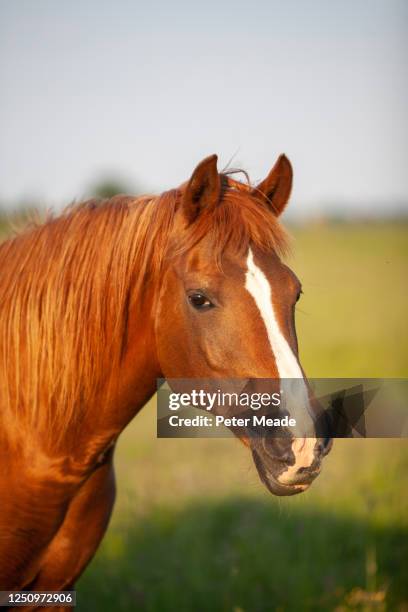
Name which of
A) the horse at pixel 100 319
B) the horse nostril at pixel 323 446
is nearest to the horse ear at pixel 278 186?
the horse at pixel 100 319

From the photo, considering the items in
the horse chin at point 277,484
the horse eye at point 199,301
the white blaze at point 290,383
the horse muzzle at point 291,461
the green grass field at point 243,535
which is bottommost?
the green grass field at point 243,535

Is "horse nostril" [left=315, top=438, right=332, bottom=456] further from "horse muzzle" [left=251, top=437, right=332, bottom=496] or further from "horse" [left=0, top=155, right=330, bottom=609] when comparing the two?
"horse" [left=0, top=155, right=330, bottom=609]

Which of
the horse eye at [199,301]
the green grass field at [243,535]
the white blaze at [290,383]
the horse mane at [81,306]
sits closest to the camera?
the white blaze at [290,383]

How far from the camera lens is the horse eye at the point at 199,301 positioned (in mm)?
2041

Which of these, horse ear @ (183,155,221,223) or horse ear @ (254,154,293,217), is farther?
horse ear @ (254,154,293,217)

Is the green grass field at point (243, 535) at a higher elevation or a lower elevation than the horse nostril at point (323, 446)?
lower

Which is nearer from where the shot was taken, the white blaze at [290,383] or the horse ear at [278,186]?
the white blaze at [290,383]

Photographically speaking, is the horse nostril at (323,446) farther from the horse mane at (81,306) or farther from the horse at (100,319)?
the horse mane at (81,306)

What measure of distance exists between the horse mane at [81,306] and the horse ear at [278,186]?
0.22ft

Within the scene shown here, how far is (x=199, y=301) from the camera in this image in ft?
6.75

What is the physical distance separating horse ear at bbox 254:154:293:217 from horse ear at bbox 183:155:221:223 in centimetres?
25

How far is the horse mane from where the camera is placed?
7.29 feet

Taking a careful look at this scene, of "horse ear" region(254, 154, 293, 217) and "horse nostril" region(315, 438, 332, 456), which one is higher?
"horse ear" region(254, 154, 293, 217)
